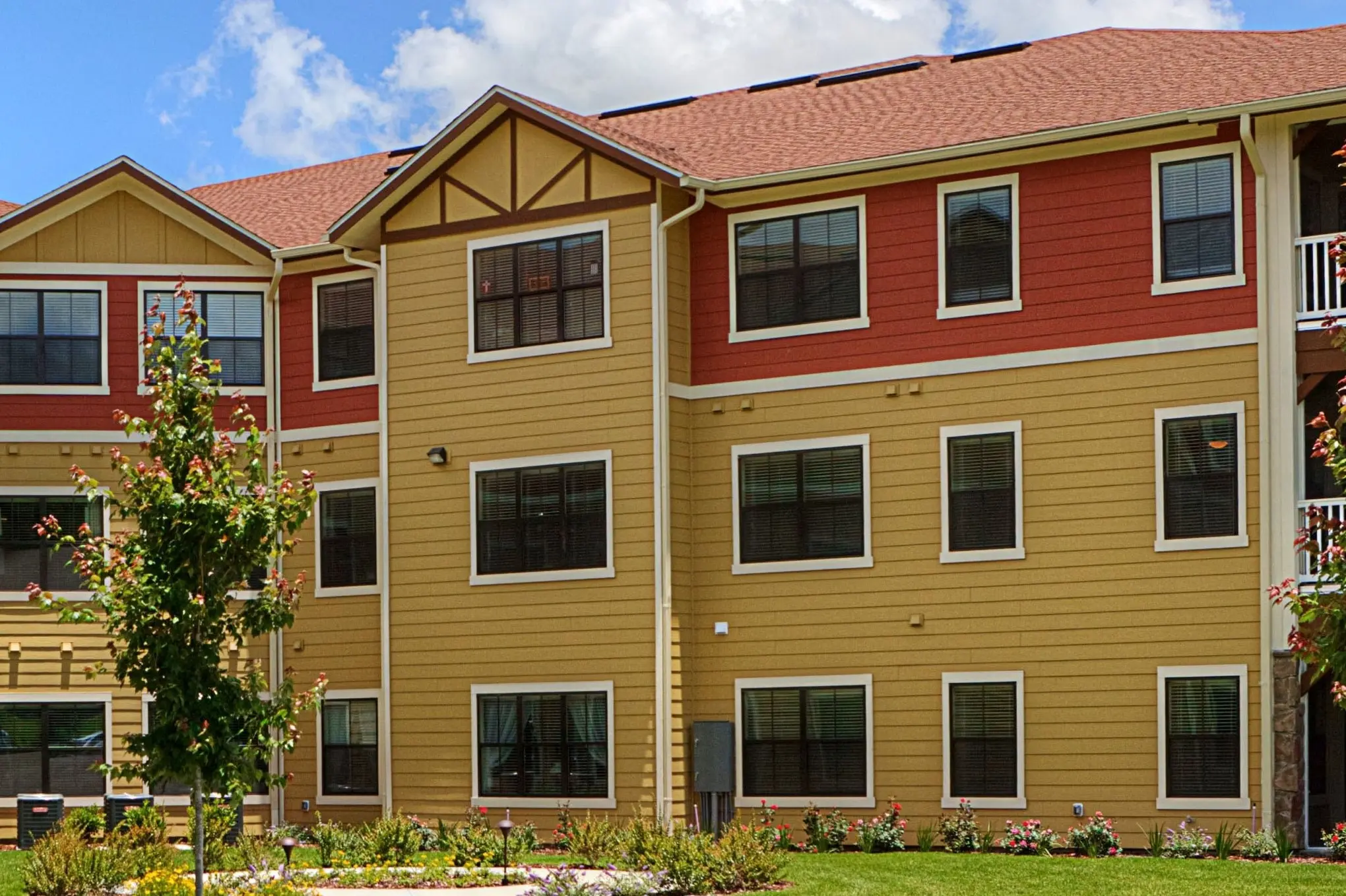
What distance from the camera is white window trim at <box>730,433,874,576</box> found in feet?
78.6

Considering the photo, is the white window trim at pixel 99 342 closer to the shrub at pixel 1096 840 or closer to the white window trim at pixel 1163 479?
the white window trim at pixel 1163 479

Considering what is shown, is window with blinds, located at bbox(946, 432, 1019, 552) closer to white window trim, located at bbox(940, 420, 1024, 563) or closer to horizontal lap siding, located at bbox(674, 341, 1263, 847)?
white window trim, located at bbox(940, 420, 1024, 563)

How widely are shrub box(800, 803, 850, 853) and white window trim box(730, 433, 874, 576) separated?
9.99ft

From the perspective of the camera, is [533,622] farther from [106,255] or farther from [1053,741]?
[106,255]

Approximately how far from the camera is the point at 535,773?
82.7 feet

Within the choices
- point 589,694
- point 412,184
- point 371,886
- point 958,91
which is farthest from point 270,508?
point 958,91

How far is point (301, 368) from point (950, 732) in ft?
36.6

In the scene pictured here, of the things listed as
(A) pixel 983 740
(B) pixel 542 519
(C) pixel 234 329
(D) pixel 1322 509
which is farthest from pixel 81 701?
(D) pixel 1322 509

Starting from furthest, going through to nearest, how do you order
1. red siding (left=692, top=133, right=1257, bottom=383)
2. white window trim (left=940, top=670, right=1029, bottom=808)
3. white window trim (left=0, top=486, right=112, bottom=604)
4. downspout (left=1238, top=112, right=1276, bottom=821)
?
white window trim (left=0, top=486, right=112, bottom=604)
white window trim (left=940, top=670, right=1029, bottom=808)
red siding (left=692, top=133, right=1257, bottom=383)
downspout (left=1238, top=112, right=1276, bottom=821)

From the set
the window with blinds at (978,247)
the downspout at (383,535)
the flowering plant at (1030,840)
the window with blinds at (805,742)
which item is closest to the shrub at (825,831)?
the window with blinds at (805,742)

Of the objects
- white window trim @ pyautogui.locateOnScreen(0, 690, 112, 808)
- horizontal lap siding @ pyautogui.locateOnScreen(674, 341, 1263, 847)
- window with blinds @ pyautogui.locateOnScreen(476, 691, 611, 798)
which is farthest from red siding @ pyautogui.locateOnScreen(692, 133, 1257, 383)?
white window trim @ pyautogui.locateOnScreen(0, 690, 112, 808)

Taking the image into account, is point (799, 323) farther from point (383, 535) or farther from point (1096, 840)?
point (1096, 840)

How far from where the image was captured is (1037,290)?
2317 centimetres

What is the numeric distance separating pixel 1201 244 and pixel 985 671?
5.65 meters
